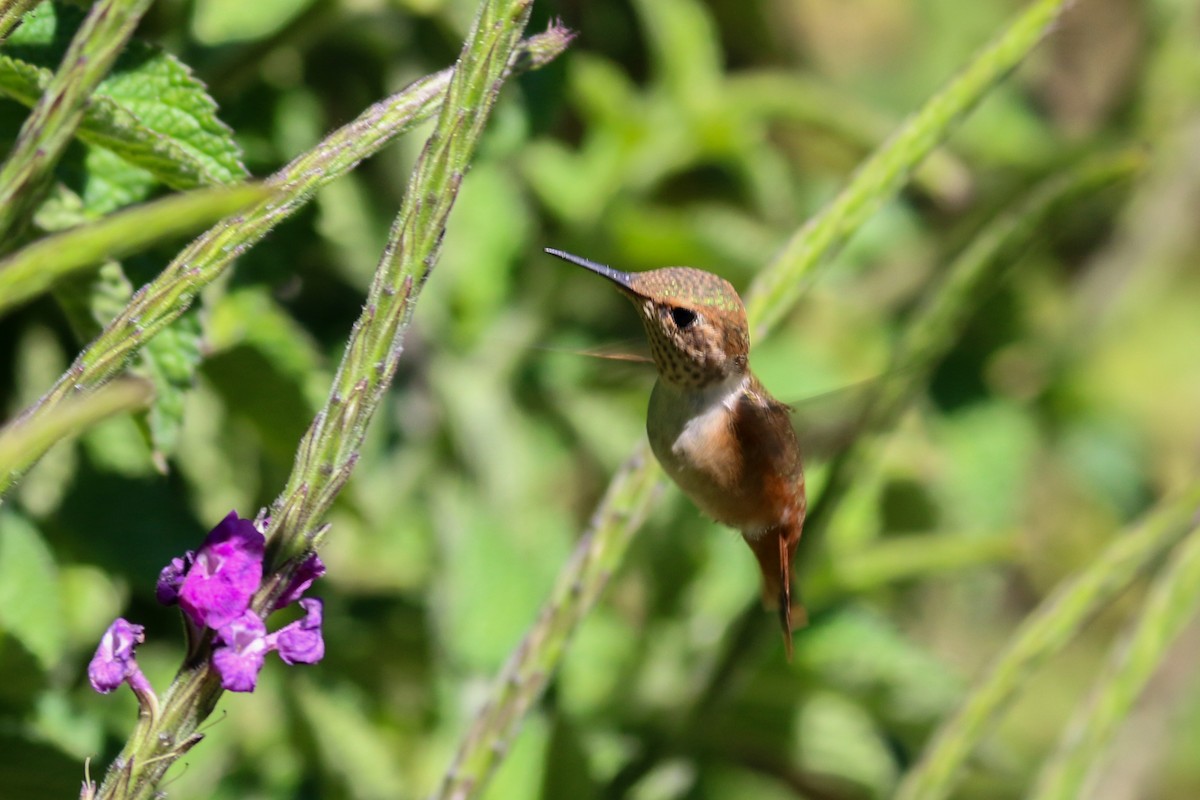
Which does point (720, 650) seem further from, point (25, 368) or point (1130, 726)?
point (1130, 726)

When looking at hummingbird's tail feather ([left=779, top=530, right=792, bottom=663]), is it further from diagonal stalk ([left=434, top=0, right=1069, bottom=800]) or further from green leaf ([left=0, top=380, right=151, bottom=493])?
green leaf ([left=0, top=380, right=151, bottom=493])

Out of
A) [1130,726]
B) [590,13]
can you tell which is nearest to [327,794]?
[590,13]

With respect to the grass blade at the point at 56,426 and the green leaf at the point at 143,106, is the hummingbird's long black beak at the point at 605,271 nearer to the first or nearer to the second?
the green leaf at the point at 143,106

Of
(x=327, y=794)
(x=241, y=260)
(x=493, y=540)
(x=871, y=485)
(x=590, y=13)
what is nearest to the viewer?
(x=241, y=260)

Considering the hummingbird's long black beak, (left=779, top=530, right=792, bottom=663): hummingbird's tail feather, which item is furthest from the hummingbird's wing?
the hummingbird's long black beak

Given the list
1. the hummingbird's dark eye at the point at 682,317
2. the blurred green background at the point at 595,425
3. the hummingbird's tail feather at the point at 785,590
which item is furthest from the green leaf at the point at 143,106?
the hummingbird's tail feather at the point at 785,590

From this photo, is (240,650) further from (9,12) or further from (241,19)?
(241,19)
